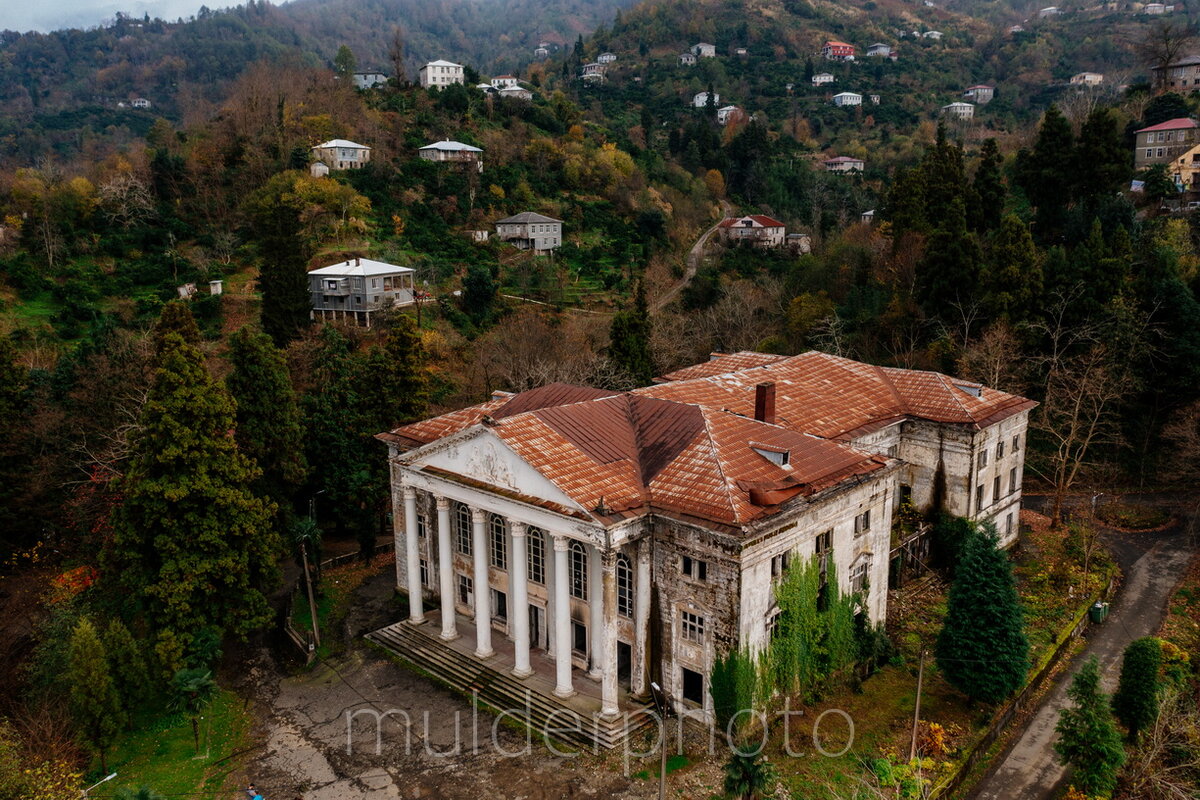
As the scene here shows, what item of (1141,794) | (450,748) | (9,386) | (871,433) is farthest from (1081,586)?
(9,386)

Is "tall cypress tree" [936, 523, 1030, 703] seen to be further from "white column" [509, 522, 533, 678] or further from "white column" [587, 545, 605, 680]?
"white column" [509, 522, 533, 678]

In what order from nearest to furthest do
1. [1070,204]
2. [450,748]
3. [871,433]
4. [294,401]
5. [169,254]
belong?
[450,748] → [871,433] → [294,401] → [1070,204] → [169,254]

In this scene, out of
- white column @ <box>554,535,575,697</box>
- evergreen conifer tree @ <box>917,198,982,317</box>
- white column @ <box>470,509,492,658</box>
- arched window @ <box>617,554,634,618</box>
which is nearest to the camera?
white column @ <box>554,535,575,697</box>

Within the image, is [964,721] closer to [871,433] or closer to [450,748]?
[871,433]

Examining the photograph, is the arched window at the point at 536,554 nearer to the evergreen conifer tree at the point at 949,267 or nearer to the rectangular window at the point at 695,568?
the rectangular window at the point at 695,568

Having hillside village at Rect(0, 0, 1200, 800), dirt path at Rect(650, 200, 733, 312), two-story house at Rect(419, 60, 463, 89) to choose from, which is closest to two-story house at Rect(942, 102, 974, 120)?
dirt path at Rect(650, 200, 733, 312)

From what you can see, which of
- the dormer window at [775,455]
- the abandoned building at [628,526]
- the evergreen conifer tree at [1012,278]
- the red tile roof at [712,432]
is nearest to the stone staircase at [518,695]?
the abandoned building at [628,526]
